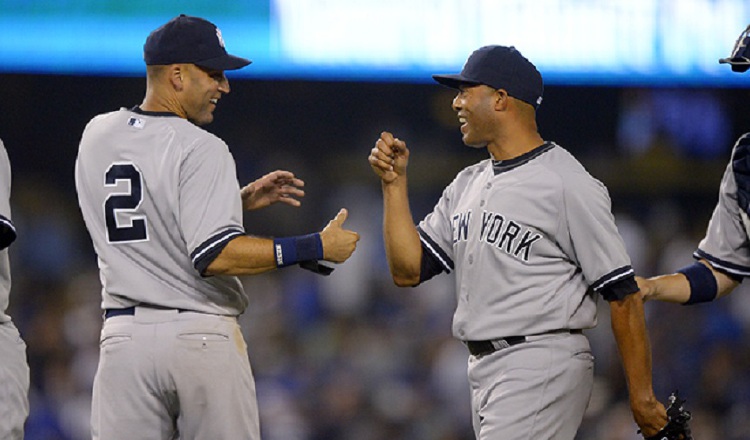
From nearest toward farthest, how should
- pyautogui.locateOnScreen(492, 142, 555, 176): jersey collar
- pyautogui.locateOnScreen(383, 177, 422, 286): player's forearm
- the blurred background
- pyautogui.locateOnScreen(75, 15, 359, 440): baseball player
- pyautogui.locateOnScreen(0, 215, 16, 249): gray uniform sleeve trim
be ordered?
pyautogui.locateOnScreen(0, 215, 16, 249): gray uniform sleeve trim
pyautogui.locateOnScreen(75, 15, 359, 440): baseball player
pyautogui.locateOnScreen(492, 142, 555, 176): jersey collar
pyautogui.locateOnScreen(383, 177, 422, 286): player's forearm
the blurred background

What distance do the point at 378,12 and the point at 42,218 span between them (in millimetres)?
2672

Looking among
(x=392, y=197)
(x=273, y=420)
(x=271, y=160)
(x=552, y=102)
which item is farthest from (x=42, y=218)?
(x=392, y=197)

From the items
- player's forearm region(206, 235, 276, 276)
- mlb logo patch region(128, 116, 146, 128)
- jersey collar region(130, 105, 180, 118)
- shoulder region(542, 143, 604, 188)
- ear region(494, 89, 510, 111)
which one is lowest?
player's forearm region(206, 235, 276, 276)

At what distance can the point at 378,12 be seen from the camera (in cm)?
685

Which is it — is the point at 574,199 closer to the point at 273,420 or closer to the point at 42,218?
the point at 273,420

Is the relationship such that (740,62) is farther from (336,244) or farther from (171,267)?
(171,267)

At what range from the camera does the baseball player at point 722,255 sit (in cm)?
340

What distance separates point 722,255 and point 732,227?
97 mm

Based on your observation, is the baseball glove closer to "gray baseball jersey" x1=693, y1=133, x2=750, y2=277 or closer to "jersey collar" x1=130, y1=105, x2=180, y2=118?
"gray baseball jersey" x1=693, y1=133, x2=750, y2=277

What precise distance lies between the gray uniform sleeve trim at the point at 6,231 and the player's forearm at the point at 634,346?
1561 mm

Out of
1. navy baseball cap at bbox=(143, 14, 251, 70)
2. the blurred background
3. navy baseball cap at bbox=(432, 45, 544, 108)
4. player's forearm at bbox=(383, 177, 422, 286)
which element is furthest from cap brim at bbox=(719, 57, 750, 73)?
the blurred background

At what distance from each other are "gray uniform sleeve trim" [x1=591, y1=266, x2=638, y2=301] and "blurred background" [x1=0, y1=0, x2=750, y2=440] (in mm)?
3849

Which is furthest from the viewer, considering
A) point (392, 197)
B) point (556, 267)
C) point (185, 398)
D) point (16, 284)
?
point (16, 284)

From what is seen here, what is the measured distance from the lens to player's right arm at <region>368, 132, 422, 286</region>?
3.28 m
